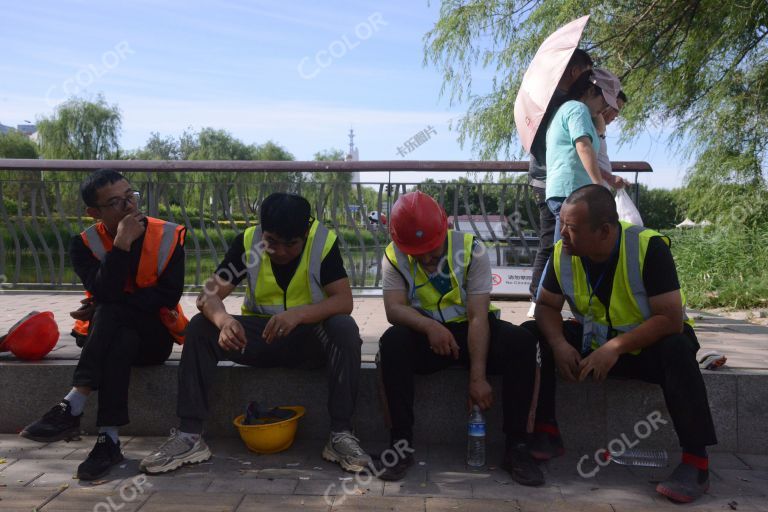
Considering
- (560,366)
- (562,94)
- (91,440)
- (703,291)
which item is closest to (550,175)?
(562,94)

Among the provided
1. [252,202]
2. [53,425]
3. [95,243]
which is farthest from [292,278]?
[252,202]

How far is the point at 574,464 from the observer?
3162mm

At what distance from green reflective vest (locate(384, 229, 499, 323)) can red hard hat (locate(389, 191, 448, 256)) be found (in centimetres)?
10

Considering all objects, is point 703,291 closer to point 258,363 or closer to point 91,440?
point 258,363

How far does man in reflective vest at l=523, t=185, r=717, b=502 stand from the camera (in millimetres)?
2844

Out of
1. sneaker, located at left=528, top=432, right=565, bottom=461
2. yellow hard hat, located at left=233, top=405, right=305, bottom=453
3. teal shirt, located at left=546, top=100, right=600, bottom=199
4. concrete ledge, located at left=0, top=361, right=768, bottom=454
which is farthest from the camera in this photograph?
teal shirt, located at left=546, top=100, right=600, bottom=199

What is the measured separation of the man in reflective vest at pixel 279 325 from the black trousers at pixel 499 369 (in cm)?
19

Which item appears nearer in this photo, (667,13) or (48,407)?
(48,407)

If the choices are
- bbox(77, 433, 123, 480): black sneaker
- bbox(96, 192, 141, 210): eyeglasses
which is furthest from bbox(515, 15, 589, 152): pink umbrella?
bbox(77, 433, 123, 480): black sneaker

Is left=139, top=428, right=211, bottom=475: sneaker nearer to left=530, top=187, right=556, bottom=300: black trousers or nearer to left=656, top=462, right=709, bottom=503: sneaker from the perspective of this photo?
left=656, top=462, right=709, bottom=503: sneaker

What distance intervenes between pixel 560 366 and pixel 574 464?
18.6 inches

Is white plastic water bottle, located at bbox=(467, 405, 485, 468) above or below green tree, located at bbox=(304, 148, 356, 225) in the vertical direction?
below

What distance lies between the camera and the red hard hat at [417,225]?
3096 mm

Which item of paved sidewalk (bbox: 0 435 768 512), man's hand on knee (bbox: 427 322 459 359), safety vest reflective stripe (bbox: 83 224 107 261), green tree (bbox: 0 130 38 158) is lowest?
paved sidewalk (bbox: 0 435 768 512)
